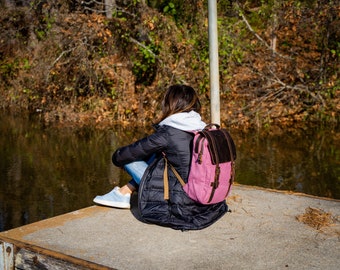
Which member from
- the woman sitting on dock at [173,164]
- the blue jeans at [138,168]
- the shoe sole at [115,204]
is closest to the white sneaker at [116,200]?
the shoe sole at [115,204]

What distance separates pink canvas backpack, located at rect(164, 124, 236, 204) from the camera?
4.29 meters

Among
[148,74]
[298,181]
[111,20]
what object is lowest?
[298,181]

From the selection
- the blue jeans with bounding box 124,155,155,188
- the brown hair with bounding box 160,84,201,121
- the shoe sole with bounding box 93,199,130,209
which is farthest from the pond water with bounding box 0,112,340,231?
the brown hair with bounding box 160,84,201,121

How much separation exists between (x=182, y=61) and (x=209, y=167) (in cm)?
833

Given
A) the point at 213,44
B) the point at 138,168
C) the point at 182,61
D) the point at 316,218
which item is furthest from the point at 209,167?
the point at 182,61

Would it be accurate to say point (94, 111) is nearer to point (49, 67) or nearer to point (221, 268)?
point (49, 67)

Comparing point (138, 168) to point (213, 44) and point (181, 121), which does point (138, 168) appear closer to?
point (181, 121)

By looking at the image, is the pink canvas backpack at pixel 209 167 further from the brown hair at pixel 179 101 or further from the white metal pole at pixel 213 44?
the white metal pole at pixel 213 44

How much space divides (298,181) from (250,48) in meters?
5.74

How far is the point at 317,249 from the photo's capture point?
4.04 meters

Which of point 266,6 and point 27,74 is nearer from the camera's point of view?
point 266,6

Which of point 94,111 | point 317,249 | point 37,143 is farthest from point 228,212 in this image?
point 94,111

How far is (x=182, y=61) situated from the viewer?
40.8 ft

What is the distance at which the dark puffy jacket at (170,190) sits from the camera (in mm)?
4457
